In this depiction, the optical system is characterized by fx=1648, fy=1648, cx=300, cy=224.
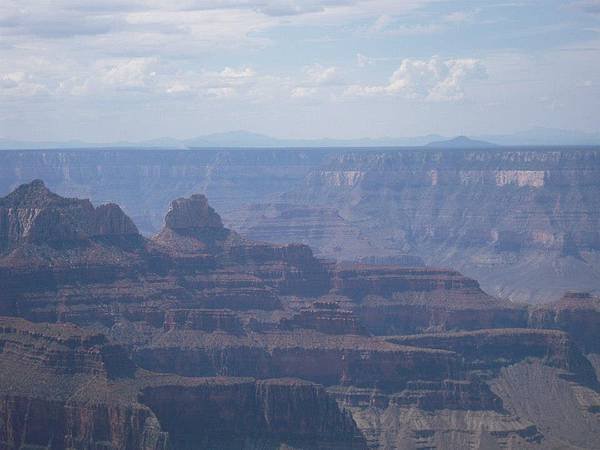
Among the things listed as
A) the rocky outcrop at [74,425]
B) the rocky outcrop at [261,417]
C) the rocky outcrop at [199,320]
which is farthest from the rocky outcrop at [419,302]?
the rocky outcrop at [74,425]

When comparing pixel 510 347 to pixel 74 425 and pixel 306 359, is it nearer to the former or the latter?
pixel 306 359

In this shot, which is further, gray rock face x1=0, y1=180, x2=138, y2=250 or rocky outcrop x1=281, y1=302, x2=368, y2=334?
gray rock face x1=0, y1=180, x2=138, y2=250

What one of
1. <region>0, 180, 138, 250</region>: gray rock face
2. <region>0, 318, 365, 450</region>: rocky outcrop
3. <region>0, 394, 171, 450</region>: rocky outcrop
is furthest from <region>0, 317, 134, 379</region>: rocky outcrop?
<region>0, 180, 138, 250</region>: gray rock face

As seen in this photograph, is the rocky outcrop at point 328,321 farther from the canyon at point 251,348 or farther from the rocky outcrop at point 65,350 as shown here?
the rocky outcrop at point 65,350

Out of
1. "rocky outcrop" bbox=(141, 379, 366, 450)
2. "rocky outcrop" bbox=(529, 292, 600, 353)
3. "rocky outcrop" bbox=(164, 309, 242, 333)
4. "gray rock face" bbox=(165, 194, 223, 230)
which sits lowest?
"rocky outcrop" bbox=(141, 379, 366, 450)

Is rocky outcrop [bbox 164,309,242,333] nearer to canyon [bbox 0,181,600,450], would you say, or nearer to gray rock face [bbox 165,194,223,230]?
canyon [bbox 0,181,600,450]

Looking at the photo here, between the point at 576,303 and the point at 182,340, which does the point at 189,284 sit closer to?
the point at 182,340

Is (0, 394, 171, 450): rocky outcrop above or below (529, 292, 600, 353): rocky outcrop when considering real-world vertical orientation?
below

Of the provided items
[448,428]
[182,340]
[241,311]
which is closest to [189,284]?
[241,311]
